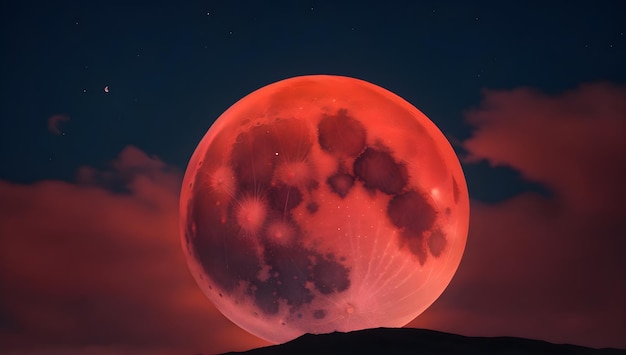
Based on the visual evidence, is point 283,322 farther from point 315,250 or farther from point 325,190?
point 325,190

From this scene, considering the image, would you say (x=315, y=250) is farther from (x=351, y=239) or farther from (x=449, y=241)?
(x=449, y=241)

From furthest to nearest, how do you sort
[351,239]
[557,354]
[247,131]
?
[247,131] < [351,239] < [557,354]

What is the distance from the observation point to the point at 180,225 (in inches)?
484

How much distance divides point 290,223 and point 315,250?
564 millimetres

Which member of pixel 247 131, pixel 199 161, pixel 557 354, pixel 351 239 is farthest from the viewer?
pixel 199 161

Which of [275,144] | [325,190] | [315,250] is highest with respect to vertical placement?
[275,144]

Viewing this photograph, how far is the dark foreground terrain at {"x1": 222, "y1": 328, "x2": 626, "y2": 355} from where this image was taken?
8.11 meters

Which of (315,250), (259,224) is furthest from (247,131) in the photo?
(315,250)

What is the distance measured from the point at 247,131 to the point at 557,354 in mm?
5776

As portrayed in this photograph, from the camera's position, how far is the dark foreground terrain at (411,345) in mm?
8109

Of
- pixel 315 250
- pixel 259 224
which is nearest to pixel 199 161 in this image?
pixel 259 224

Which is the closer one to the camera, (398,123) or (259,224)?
(259,224)

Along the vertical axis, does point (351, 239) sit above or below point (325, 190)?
below

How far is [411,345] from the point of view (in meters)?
8.35
